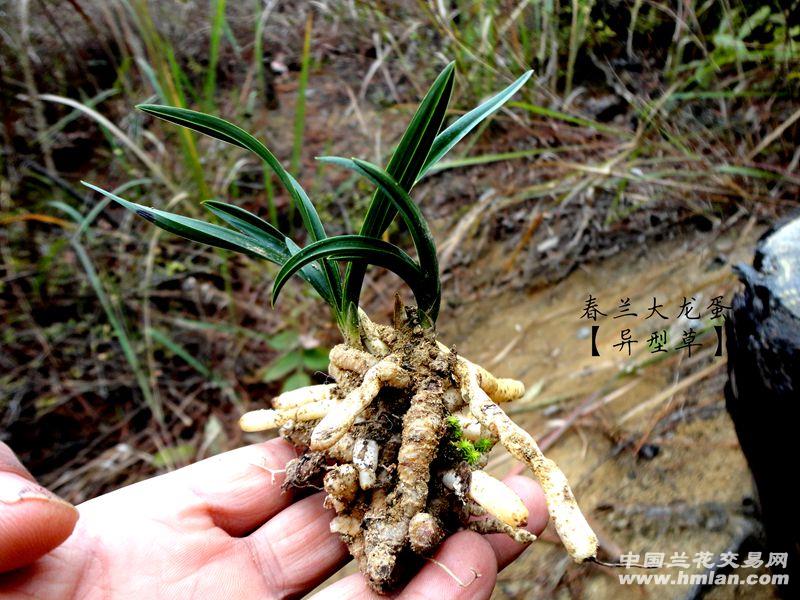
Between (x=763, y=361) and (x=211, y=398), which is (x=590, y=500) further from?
(x=211, y=398)

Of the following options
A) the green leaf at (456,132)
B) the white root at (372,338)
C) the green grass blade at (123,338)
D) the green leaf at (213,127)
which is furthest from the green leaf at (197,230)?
the green grass blade at (123,338)

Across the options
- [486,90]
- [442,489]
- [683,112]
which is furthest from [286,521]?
[683,112]

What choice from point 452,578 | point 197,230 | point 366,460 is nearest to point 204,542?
point 366,460

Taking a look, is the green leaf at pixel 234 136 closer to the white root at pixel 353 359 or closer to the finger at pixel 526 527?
the white root at pixel 353 359

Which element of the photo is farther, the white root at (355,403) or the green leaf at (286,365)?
the green leaf at (286,365)

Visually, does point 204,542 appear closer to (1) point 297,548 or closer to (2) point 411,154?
(1) point 297,548

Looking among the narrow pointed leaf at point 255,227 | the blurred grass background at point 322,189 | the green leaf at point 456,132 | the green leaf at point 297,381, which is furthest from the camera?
the blurred grass background at point 322,189

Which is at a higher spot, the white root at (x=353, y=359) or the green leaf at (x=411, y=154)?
the green leaf at (x=411, y=154)
